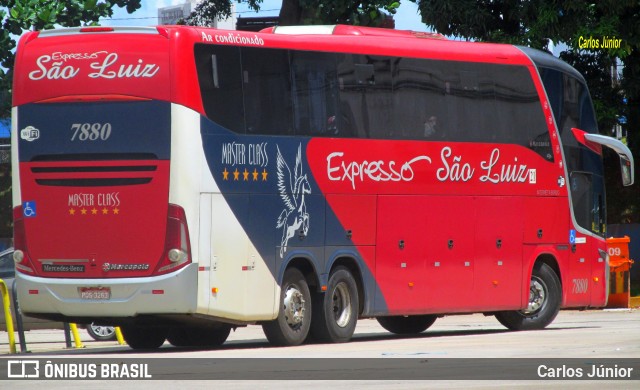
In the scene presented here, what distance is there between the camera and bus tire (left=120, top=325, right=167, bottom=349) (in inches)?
777

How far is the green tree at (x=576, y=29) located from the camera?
111 ft

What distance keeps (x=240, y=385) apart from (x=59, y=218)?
19.0 ft

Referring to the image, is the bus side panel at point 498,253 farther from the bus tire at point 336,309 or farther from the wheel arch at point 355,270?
the bus tire at point 336,309

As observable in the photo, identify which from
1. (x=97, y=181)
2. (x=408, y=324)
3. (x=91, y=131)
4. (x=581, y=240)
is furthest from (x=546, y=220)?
(x=91, y=131)

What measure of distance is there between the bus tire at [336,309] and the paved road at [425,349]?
29cm

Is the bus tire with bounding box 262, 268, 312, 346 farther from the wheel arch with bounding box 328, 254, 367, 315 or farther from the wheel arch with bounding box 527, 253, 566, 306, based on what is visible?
the wheel arch with bounding box 527, 253, 566, 306

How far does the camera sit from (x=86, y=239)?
1744 centimetres

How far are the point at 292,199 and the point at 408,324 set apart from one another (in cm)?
528

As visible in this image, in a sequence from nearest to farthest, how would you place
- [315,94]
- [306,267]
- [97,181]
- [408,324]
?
[97,181] → [315,94] → [306,267] → [408,324]

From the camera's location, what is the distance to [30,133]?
17703mm

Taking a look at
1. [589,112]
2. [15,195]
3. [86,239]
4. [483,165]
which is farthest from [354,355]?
[589,112]

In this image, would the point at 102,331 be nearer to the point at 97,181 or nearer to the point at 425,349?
the point at 97,181

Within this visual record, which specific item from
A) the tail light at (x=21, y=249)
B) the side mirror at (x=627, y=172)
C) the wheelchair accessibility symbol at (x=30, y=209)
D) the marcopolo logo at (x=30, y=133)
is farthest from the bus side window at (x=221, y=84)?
the side mirror at (x=627, y=172)

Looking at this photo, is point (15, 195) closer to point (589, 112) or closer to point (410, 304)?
point (410, 304)
